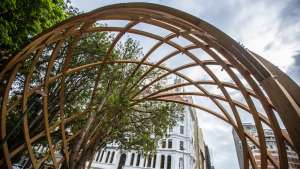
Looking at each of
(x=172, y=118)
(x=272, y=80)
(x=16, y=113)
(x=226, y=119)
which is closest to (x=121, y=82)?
(x=172, y=118)

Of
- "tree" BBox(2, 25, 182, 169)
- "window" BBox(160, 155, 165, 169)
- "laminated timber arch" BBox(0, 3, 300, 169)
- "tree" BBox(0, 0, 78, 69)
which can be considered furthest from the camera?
"window" BBox(160, 155, 165, 169)

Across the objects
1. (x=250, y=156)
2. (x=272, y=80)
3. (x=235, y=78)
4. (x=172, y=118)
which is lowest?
(x=250, y=156)

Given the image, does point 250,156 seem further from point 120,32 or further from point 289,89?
point 120,32

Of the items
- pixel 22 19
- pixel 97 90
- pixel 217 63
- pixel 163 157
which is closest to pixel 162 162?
pixel 163 157

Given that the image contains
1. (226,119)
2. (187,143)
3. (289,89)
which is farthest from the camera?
(187,143)

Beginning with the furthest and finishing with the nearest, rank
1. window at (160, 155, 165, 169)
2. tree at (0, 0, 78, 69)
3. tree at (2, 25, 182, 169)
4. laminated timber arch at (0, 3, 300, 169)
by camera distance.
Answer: window at (160, 155, 165, 169)
tree at (2, 25, 182, 169)
tree at (0, 0, 78, 69)
laminated timber arch at (0, 3, 300, 169)

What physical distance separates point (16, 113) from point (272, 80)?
18.9 meters

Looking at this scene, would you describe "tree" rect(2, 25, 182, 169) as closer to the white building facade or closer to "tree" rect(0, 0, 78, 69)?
"tree" rect(0, 0, 78, 69)

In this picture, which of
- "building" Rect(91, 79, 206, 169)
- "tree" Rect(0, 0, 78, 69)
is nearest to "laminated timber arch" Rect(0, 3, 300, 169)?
"tree" Rect(0, 0, 78, 69)

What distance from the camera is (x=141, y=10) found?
5.47 m

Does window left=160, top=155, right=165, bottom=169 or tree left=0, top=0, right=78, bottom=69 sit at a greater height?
tree left=0, top=0, right=78, bottom=69

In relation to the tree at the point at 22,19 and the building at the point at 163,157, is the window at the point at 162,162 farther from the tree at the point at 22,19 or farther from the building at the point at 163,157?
the tree at the point at 22,19

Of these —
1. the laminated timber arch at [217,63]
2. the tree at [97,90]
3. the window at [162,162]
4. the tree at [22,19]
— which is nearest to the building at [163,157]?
the window at [162,162]

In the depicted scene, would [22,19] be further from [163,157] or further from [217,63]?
[163,157]
